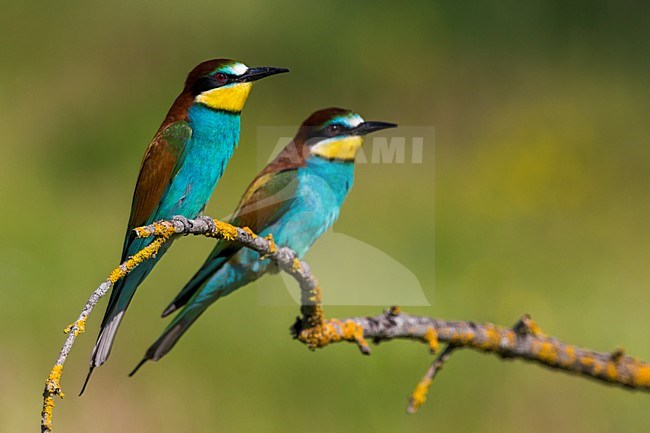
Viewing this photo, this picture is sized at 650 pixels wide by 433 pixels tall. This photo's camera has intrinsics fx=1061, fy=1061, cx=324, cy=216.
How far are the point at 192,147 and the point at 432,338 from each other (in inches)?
20.9

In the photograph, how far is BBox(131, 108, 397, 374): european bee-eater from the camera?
74.4 inches

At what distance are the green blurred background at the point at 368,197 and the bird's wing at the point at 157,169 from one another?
912mm

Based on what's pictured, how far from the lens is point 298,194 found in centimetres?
205

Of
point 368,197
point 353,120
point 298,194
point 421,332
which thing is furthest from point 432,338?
point 368,197

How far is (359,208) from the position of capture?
3285 mm

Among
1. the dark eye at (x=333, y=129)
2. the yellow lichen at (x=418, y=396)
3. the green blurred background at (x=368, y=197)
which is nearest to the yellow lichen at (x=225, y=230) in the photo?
the yellow lichen at (x=418, y=396)

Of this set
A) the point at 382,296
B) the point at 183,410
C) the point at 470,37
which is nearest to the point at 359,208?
the point at 382,296

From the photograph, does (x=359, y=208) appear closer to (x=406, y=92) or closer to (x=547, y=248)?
(x=547, y=248)

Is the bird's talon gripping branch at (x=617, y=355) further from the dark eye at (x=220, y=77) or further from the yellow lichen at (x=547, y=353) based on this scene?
the dark eye at (x=220, y=77)

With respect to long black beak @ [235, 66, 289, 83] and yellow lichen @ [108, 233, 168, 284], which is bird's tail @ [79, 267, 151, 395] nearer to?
yellow lichen @ [108, 233, 168, 284]

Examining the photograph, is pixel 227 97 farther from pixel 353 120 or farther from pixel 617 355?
pixel 617 355

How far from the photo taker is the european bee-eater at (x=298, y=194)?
1890mm

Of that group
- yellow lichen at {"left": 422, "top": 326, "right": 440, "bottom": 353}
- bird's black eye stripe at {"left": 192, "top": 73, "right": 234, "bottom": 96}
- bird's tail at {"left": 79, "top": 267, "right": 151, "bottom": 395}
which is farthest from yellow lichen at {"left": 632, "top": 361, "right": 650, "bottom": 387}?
bird's black eye stripe at {"left": 192, "top": 73, "right": 234, "bottom": 96}

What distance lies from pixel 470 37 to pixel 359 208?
6.07ft
